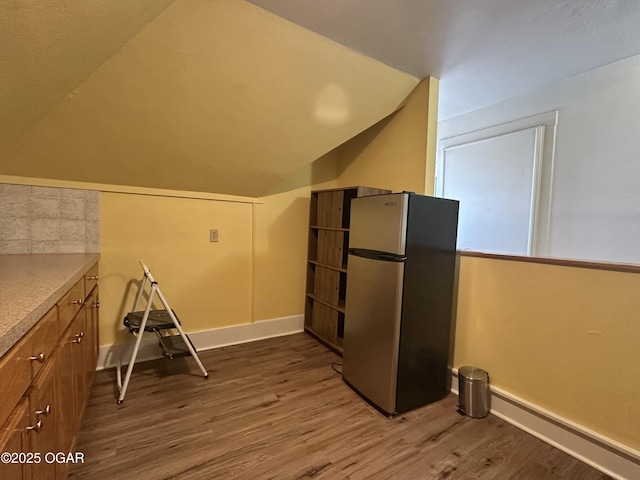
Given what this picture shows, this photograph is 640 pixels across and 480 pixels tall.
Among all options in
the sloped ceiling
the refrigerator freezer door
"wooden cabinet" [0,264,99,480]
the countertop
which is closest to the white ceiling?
the sloped ceiling

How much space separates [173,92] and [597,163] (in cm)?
309

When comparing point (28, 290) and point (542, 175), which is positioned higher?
point (542, 175)

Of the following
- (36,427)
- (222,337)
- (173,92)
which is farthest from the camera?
(222,337)

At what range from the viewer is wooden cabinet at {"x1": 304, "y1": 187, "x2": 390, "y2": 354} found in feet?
8.75

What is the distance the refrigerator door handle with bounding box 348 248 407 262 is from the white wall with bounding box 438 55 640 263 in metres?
1.69

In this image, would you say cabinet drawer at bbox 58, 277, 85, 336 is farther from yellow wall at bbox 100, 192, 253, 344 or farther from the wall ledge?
the wall ledge

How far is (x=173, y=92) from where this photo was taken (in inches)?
67.5

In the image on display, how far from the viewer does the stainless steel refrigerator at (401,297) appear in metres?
1.77

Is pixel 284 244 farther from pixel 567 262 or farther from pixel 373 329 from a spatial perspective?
pixel 567 262

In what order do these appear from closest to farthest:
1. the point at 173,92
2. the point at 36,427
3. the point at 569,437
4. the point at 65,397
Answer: the point at 36,427 < the point at 65,397 < the point at 569,437 < the point at 173,92

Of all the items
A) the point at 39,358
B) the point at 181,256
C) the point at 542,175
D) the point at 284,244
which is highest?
the point at 542,175

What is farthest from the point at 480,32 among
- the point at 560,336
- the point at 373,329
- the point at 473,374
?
the point at 473,374

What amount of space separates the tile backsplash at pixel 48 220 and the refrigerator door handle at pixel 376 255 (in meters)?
1.98

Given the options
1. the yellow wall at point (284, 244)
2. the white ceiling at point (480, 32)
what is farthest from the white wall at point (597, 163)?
the yellow wall at point (284, 244)
